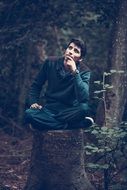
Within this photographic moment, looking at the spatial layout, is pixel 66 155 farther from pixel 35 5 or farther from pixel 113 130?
pixel 35 5

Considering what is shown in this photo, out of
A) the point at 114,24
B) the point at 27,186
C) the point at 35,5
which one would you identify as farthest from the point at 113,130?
the point at 35,5

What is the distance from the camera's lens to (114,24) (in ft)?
24.3

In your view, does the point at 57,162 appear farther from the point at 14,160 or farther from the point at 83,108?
the point at 14,160

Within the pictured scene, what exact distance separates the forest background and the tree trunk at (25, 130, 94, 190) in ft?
1.05

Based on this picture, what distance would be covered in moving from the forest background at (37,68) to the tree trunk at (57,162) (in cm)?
32

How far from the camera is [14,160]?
7684 millimetres

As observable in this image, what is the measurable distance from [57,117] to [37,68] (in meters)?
4.01

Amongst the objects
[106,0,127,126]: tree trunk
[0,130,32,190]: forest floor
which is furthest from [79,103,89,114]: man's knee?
[0,130,32,190]: forest floor

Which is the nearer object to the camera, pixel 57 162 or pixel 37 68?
pixel 57 162

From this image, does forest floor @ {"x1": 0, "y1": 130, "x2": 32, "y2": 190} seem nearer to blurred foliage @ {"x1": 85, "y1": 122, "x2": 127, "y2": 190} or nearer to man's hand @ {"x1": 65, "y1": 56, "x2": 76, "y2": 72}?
blurred foliage @ {"x1": 85, "y1": 122, "x2": 127, "y2": 190}

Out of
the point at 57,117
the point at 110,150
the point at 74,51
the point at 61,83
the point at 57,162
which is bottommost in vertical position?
the point at 57,162

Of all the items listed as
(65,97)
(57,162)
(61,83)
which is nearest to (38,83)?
(61,83)

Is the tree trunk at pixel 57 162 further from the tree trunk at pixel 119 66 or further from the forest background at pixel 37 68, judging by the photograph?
the tree trunk at pixel 119 66

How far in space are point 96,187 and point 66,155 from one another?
0.90 m
